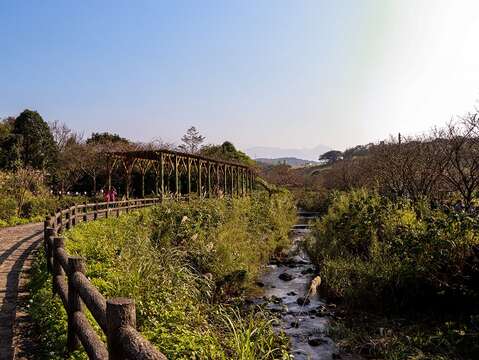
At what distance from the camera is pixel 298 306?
995 cm

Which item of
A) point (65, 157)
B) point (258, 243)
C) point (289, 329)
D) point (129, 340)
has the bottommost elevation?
point (289, 329)

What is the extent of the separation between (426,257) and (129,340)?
7.31 m

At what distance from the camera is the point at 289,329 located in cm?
840

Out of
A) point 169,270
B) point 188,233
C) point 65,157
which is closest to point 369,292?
point 169,270

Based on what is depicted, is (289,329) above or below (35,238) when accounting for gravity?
below

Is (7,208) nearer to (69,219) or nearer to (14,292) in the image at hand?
(69,219)

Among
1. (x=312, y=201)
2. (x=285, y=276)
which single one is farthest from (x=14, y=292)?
(x=312, y=201)

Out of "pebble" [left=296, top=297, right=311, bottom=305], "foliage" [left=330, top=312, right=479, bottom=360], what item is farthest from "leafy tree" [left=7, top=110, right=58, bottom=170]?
"foliage" [left=330, top=312, right=479, bottom=360]

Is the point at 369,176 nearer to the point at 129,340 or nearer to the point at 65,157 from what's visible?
the point at 65,157

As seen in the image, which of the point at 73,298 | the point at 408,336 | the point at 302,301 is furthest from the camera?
the point at 302,301

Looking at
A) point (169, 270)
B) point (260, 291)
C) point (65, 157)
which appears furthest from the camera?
point (65, 157)

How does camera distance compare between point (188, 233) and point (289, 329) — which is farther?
point (188, 233)

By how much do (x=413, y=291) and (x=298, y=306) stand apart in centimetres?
264

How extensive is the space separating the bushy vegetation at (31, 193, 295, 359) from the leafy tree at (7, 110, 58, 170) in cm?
2206
